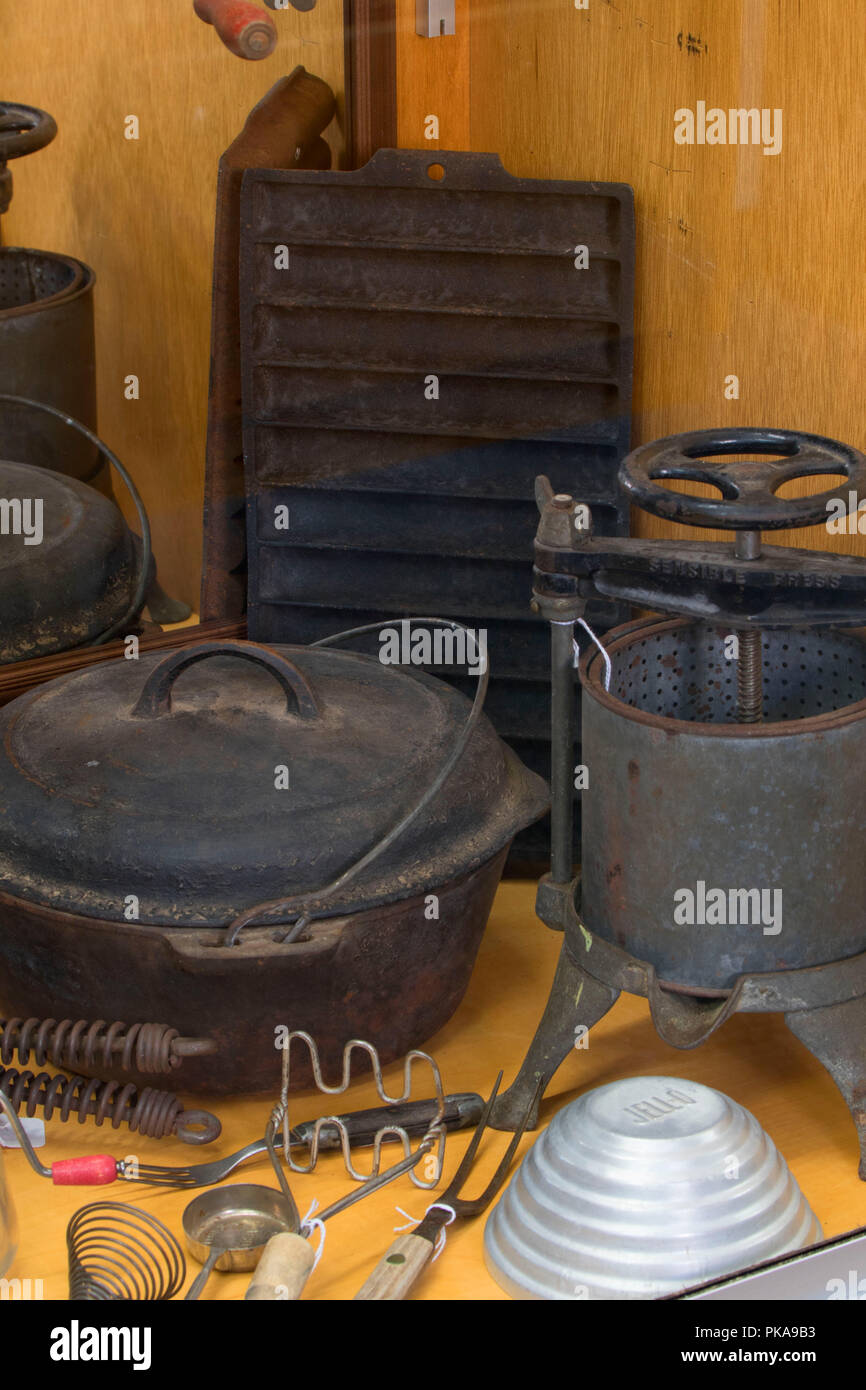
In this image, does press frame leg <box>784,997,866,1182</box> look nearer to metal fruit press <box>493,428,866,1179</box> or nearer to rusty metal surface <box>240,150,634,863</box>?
metal fruit press <box>493,428,866,1179</box>

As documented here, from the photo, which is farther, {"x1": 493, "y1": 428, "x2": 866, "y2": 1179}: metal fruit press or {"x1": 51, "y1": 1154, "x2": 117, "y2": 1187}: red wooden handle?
{"x1": 51, "y1": 1154, "x2": 117, "y2": 1187}: red wooden handle

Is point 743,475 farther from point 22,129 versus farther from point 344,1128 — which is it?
point 22,129

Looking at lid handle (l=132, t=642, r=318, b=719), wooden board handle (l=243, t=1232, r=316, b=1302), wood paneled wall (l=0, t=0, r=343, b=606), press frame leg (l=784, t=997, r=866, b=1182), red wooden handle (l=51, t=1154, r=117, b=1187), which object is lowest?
red wooden handle (l=51, t=1154, r=117, b=1187)

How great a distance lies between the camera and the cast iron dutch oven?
6.64 feet

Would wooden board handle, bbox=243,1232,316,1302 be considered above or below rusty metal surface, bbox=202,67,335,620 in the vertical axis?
below

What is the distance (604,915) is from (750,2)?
1.30 metres

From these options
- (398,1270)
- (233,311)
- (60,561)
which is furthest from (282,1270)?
(233,311)

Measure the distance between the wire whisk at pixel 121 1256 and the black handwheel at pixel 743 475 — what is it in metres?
1.01

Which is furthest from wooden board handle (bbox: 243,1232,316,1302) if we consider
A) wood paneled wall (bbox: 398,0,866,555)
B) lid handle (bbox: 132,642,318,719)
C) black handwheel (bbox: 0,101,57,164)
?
black handwheel (bbox: 0,101,57,164)

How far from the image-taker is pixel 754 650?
6.68 feet

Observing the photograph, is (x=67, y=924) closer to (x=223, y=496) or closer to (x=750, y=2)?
(x=223, y=496)

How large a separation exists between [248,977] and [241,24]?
1.66 meters

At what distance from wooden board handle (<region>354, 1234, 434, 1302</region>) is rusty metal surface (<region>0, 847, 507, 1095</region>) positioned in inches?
13.1

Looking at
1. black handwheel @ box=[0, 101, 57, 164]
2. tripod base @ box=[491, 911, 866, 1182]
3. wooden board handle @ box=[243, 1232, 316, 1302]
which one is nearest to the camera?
wooden board handle @ box=[243, 1232, 316, 1302]
